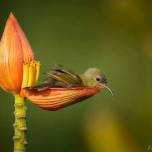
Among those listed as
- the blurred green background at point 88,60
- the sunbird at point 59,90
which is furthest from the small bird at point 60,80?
the blurred green background at point 88,60

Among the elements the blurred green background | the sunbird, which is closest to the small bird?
the sunbird

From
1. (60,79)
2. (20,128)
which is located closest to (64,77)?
(60,79)

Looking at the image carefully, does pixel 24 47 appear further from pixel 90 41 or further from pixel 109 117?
pixel 90 41

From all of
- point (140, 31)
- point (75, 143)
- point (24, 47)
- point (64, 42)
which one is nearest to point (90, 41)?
point (64, 42)

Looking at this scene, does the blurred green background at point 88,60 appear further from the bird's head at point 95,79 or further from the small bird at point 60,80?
the small bird at point 60,80

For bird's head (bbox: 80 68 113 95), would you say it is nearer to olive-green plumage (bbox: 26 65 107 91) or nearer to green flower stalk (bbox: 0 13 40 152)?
olive-green plumage (bbox: 26 65 107 91)

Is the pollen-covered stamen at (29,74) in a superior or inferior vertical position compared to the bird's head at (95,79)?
superior

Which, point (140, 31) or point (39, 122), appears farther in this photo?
point (39, 122)
